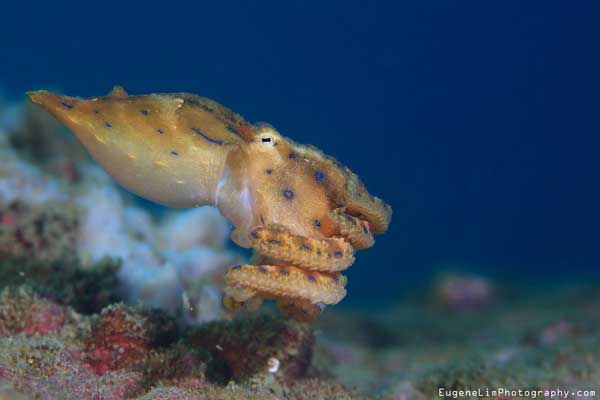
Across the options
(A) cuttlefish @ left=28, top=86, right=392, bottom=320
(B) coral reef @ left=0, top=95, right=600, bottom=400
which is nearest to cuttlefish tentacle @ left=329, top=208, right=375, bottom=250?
(A) cuttlefish @ left=28, top=86, right=392, bottom=320

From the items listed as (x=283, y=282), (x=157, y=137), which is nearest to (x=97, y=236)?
(x=157, y=137)

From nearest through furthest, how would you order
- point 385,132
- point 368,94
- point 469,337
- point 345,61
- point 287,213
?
point 287,213 < point 469,337 < point 385,132 < point 368,94 < point 345,61

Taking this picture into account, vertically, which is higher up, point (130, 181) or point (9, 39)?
point (9, 39)

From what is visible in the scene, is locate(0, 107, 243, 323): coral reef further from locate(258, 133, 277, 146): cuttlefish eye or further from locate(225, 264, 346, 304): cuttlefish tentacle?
locate(258, 133, 277, 146): cuttlefish eye

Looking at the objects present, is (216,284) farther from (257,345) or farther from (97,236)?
(257,345)

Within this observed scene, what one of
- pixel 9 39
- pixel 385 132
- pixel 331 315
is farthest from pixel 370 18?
pixel 331 315

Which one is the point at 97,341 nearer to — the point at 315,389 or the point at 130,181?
the point at 130,181

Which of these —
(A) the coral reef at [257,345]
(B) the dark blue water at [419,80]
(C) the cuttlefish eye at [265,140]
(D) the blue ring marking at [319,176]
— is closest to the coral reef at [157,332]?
(A) the coral reef at [257,345]

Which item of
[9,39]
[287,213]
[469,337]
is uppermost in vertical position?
[9,39]
